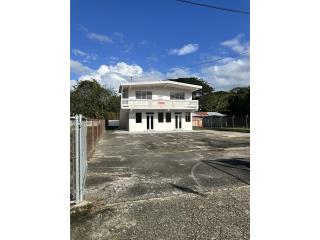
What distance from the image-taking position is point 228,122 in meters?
34.2

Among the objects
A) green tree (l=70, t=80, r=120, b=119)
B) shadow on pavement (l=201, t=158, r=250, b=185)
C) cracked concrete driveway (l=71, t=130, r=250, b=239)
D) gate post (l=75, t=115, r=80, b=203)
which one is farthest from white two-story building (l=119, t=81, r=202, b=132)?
gate post (l=75, t=115, r=80, b=203)

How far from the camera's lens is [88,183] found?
5.10 metres

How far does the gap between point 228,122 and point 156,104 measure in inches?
602

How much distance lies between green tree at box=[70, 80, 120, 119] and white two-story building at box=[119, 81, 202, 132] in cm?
980

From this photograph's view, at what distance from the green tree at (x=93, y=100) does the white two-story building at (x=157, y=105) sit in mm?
9804

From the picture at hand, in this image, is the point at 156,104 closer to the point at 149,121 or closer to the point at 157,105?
the point at 157,105

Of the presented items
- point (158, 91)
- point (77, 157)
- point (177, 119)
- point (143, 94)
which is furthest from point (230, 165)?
point (158, 91)

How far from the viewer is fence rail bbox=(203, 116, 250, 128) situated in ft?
106

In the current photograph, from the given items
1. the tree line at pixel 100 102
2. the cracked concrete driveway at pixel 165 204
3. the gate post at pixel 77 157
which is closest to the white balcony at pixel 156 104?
the tree line at pixel 100 102

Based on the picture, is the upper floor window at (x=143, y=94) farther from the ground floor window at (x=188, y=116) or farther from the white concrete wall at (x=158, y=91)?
the ground floor window at (x=188, y=116)

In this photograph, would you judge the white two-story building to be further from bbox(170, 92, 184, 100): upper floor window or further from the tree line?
the tree line
